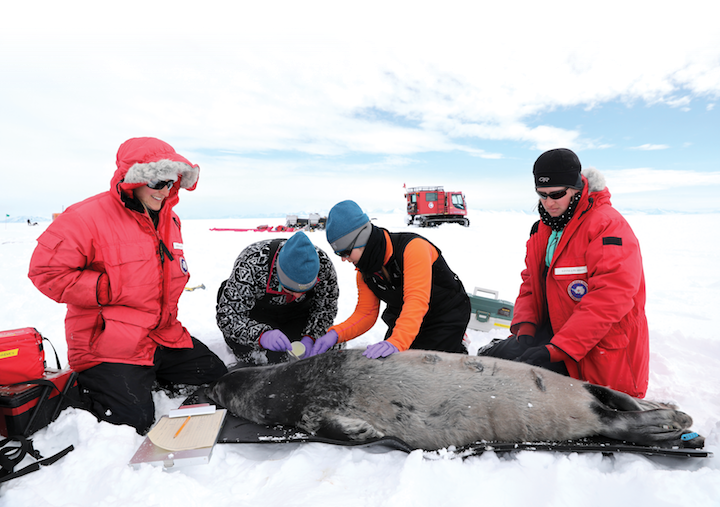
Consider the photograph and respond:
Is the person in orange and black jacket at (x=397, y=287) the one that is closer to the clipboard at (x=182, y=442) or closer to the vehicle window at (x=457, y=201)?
the clipboard at (x=182, y=442)

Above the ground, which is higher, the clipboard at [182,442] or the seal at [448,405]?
the seal at [448,405]

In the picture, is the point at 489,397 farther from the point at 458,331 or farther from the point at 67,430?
the point at 67,430

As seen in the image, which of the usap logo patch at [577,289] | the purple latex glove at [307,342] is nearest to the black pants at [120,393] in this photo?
the purple latex glove at [307,342]

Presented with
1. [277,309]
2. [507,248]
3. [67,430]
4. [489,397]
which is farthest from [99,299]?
[507,248]

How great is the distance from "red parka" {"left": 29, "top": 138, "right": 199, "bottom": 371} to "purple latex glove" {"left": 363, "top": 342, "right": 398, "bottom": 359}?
158cm

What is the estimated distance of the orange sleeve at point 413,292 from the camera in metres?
2.55

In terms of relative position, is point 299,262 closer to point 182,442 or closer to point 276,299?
point 276,299

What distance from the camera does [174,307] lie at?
2.92 meters

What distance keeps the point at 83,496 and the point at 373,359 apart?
1.59 meters

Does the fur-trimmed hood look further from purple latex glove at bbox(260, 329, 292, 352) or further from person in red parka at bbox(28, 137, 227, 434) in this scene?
purple latex glove at bbox(260, 329, 292, 352)

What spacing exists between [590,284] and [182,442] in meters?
2.69

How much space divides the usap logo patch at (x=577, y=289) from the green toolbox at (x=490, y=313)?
1.61 metres

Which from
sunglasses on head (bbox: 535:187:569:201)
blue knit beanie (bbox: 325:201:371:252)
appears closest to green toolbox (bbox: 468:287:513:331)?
sunglasses on head (bbox: 535:187:569:201)

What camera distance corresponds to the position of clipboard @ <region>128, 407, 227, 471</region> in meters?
1.96
